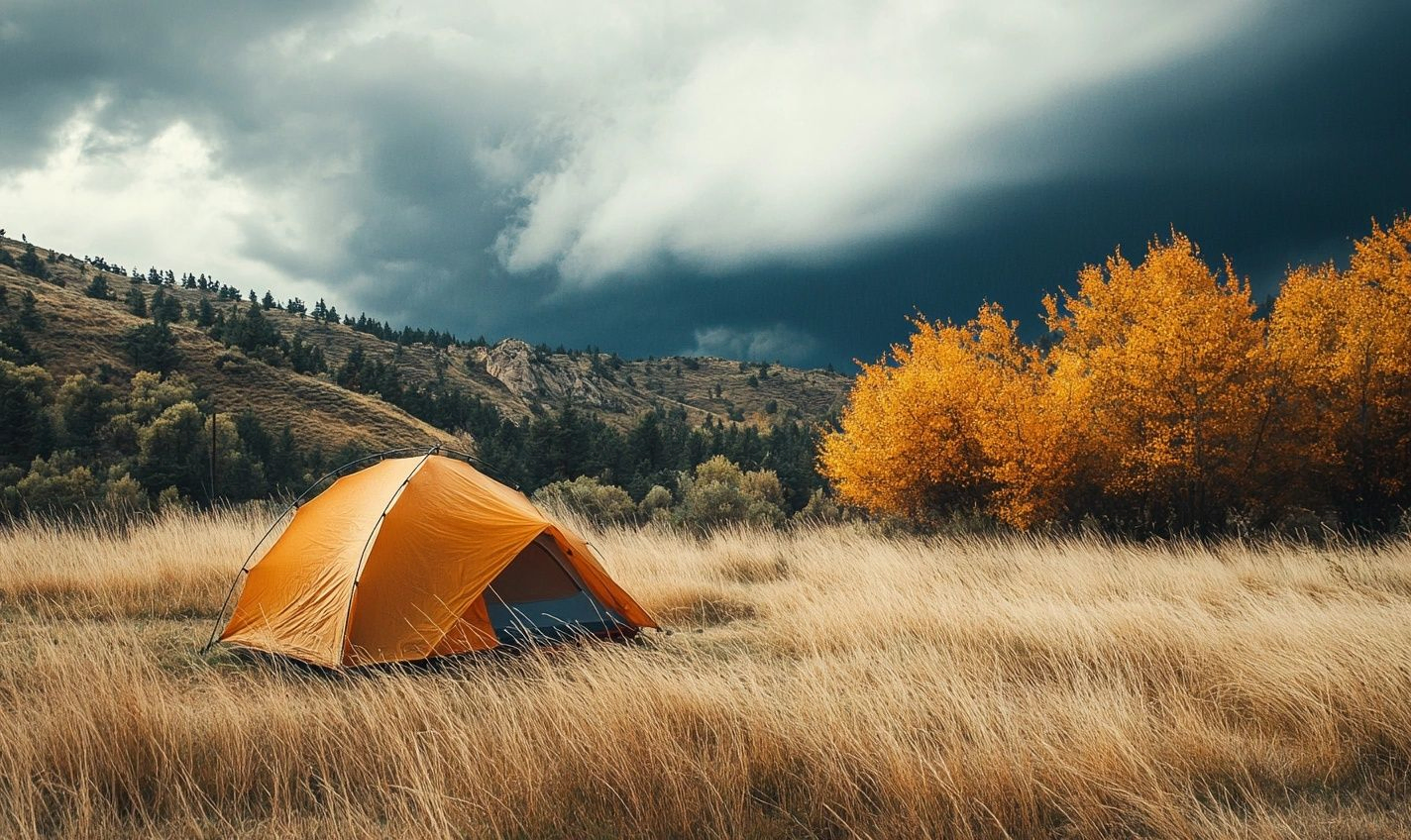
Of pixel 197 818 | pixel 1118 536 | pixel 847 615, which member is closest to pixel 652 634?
pixel 847 615

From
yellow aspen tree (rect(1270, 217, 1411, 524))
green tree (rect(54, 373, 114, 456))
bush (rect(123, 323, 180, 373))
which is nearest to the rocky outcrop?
bush (rect(123, 323, 180, 373))

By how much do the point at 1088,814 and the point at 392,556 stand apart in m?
5.96

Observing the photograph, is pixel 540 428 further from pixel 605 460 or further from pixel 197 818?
pixel 197 818

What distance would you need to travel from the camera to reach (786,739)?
3998mm

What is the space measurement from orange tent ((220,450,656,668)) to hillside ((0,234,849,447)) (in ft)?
186

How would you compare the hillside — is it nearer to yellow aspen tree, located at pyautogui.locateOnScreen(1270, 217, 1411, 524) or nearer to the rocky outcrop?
the rocky outcrop

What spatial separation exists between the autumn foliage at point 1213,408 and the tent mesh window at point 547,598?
13.3 m

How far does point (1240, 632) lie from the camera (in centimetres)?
590

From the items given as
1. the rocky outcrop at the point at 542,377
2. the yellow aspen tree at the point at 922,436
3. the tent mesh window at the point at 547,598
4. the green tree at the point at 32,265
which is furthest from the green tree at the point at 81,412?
the rocky outcrop at the point at 542,377

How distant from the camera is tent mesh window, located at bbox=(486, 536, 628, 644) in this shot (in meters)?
7.49

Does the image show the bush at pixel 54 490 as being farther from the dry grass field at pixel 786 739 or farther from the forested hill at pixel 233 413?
the dry grass field at pixel 786 739

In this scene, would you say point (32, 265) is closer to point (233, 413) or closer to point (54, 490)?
point (233, 413)

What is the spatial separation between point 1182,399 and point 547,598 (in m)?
15.5

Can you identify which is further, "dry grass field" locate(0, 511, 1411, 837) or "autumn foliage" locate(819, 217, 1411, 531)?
"autumn foliage" locate(819, 217, 1411, 531)
